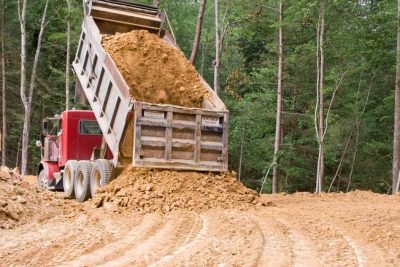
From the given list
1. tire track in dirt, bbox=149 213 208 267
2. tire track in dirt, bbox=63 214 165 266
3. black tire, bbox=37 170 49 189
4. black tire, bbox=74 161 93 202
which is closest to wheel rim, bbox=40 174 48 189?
black tire, bbox=37 170 49 189

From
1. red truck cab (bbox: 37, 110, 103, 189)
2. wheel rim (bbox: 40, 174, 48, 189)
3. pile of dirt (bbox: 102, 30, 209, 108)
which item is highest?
pile of dirt (bbox: 102, 30, 209, 108)

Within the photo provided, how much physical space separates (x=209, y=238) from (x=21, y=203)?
357cm

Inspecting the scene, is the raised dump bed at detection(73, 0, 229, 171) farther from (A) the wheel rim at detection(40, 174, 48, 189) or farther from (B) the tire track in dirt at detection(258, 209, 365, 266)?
(A) the wheel rim at detection(40, 174, 48, 189)

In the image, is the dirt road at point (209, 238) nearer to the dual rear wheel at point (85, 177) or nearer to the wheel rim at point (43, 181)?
the dual rear wheel at point (85, 177)

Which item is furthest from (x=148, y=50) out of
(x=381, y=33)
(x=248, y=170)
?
(x=248, y=170)

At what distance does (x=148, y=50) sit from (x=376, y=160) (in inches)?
633

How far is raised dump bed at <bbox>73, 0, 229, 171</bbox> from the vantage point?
1028 centimetres

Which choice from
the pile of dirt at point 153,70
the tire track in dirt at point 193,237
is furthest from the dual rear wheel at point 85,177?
the tire track in dirt at point 193,237

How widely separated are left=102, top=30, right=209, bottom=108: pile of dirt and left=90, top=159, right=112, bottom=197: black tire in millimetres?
1477

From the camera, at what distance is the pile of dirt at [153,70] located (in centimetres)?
1134

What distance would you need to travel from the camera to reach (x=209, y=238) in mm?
7020

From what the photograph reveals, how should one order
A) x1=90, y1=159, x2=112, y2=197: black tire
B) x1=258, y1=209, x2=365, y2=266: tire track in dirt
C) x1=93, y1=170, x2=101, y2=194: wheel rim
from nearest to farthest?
x1=258, y1=209, x2=365, y2=266: tire track in dirt → x1=90, y1=159, x2=112, y2=197: black tire → x1=93, y1=170, x2=101, y2=194: wheel rim

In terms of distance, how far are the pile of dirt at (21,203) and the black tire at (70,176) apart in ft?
4.78

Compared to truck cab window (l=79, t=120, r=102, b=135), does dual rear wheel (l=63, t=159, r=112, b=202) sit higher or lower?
lower
